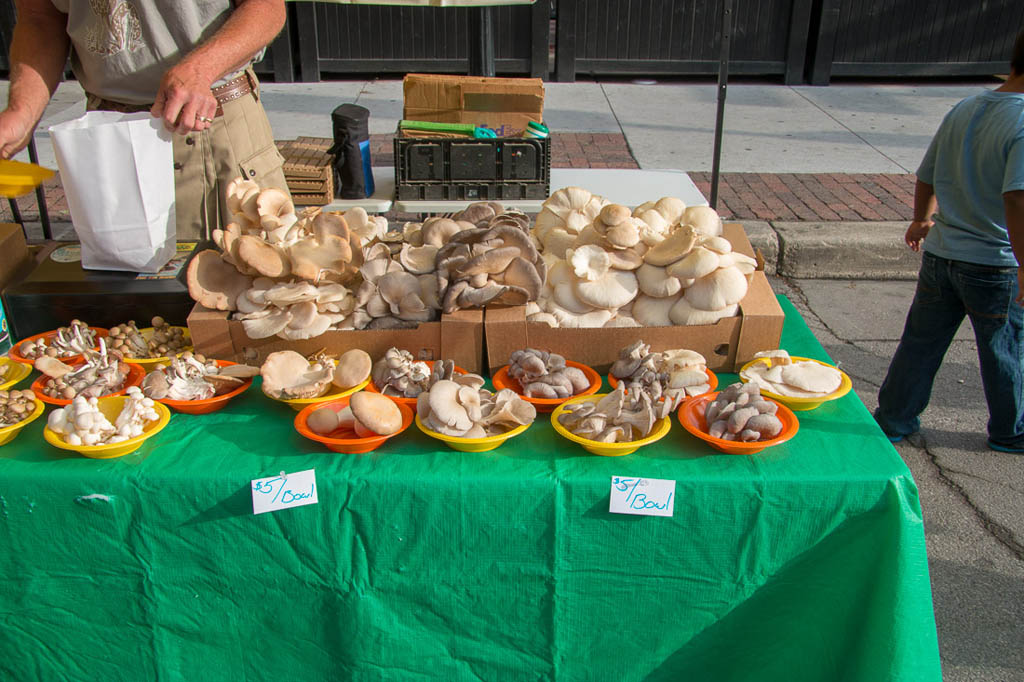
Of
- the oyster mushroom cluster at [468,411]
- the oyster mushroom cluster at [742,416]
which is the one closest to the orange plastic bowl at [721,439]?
the oyster mushroom cluster at [742,416]

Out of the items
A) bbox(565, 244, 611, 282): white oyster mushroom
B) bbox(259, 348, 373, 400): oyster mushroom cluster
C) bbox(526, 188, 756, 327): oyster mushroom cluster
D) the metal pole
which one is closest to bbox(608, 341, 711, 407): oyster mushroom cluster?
bbox(526, 188, 756, 327): oyster mushroom cluster

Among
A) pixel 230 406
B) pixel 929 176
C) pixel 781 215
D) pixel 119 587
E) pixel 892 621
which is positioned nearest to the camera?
pixel 892 621

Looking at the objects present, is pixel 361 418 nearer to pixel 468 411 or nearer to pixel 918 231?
pixel 468 411

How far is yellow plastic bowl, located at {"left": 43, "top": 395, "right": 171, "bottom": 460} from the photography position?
6.00 ft

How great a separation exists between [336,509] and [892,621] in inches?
51.1

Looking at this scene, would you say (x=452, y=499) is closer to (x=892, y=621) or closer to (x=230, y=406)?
(x=230, y=406)

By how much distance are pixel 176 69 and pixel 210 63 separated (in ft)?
0.38

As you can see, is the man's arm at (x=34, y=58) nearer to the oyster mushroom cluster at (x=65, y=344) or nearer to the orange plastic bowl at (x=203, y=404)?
the oyster mushroom cluster at (x=65, y=344)

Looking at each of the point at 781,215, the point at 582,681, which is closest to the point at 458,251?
the point at 582,681

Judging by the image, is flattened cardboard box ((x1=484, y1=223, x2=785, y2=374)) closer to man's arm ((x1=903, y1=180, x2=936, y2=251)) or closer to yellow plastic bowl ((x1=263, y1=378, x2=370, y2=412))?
yellow plastic bowl ((x1=263, y1=378, x2=370, y2=412))

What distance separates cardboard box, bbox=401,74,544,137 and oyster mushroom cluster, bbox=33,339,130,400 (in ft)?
8.71

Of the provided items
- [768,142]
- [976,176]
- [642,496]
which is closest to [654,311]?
[642,496]

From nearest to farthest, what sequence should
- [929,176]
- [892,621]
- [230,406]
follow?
[892,621] < [230,406] < [929,176]

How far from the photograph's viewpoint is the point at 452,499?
183cm
